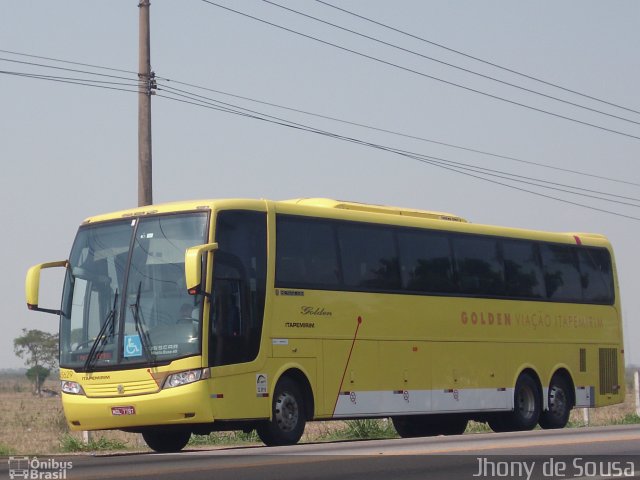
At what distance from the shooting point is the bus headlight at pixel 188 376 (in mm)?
19062

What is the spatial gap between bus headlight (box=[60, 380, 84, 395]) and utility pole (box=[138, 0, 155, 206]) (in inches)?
227

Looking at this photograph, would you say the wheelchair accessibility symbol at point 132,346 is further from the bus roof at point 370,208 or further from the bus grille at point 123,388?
the bus roof at point 370,208

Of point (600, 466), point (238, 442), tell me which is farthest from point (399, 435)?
point (600, 466)

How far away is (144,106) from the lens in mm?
26891

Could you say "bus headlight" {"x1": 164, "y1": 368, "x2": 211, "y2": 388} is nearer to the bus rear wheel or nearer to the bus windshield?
the bus windshield

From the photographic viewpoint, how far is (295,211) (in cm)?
2139

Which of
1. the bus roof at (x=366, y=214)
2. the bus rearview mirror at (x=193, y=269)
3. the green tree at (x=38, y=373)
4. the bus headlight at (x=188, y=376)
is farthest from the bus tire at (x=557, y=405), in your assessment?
the green tree at (x=38, y=373)

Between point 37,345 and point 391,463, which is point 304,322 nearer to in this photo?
point 391,463

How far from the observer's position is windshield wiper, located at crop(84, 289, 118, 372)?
19.8 metres

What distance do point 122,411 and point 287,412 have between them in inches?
103

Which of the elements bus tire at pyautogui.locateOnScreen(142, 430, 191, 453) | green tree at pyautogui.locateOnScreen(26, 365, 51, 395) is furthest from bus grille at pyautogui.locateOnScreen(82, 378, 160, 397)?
green tree at pyautogui.locateOnScreen(26, 365, 51, 395)

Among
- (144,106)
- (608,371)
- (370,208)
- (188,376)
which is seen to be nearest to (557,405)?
(608,371)

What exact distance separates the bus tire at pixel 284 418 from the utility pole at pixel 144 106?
20.2 feet

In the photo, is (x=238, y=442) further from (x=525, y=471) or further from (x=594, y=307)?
(x=525, y=471)
